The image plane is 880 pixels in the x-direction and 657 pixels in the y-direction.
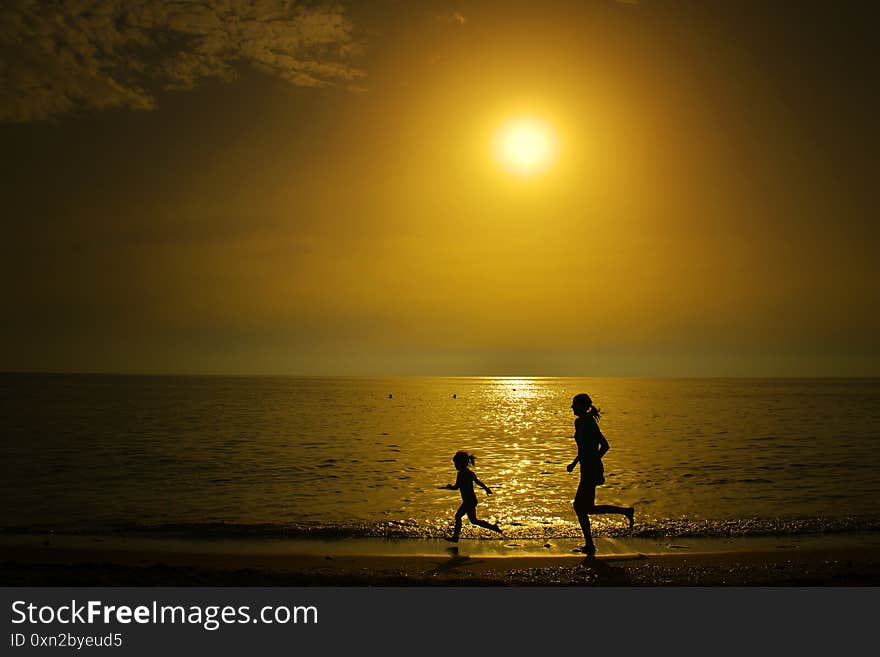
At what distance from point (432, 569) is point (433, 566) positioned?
0.84 ft

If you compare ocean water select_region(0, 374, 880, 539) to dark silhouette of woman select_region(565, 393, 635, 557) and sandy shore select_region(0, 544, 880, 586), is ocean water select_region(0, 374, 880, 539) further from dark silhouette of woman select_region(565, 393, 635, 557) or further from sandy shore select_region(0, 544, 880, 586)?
dark silhouette of woman select_region(565, 393, 635, 557)

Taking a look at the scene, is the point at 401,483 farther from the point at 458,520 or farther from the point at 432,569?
the point at 432,569

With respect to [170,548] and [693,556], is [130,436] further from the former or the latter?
[693,556]

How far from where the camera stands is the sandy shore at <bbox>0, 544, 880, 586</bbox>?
927 cm

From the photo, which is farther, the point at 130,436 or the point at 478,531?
the point at 130,436

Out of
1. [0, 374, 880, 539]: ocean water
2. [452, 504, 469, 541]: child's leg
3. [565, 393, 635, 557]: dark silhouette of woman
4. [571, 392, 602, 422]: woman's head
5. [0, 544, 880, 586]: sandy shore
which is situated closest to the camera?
[0, 544, 880, 586]: sandy shore

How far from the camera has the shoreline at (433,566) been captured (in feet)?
30.5

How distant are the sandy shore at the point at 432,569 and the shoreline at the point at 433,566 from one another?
16 mm

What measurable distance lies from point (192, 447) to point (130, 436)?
8.35 meters

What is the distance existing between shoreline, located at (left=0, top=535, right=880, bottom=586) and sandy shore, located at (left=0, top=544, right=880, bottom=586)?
0.02 metres

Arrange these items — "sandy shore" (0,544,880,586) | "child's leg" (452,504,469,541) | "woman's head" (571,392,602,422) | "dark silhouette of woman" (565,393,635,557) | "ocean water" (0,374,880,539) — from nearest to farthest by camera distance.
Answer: "sandy shore" (0,544,880,586) → "woman's head" (571,392,602,422) → "dark silhouette of woman" (565,393,635,557) → "child's leg" (452,504,469,541) → "ocean water" (0,374,880,539)

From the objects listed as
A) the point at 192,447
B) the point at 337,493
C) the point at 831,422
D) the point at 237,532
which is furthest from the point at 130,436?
the point at 831,422

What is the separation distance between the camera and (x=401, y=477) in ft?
74.7

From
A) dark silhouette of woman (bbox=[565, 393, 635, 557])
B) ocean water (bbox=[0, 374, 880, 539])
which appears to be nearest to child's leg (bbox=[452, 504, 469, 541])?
ocean water (bbox=[0, 374, 880, 539])
